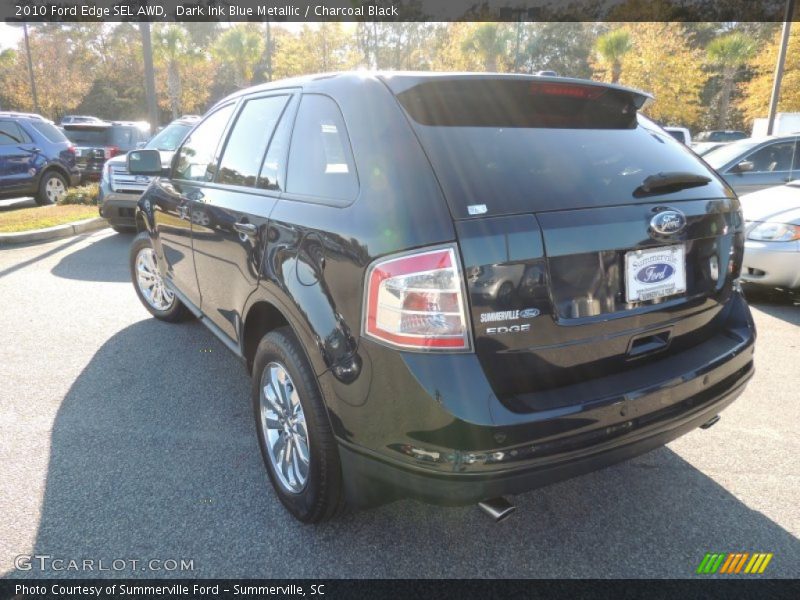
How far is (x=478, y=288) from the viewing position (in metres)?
1.81

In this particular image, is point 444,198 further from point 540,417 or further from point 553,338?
point 540,417

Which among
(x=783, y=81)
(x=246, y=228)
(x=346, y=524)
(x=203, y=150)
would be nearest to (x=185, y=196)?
(x=203, y=150)

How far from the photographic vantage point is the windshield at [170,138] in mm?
9445

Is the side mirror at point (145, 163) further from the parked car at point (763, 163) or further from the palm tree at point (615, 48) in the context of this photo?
the palm tree at point (615, 48)

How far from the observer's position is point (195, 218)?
3.42 m

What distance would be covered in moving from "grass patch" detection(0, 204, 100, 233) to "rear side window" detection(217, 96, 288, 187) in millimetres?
7135

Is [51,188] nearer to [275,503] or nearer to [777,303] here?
[275,503]

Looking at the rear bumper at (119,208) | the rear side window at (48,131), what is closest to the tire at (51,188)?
the rear side window at (48,131)

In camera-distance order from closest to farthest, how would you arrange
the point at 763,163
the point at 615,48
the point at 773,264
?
the point at 773,264
the point at 763,163
the point at 615,48

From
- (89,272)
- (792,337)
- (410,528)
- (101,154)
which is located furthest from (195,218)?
(101,154)

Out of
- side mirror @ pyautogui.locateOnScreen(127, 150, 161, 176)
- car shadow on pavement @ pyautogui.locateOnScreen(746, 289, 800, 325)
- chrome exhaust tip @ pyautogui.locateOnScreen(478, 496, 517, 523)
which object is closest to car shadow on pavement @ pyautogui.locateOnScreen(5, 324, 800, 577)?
chrome exhaust tip @ pyautogui.locateOnScreen(478, 496, 517, 523)

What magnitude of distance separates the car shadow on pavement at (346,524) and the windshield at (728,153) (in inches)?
279

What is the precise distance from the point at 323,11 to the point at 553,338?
34.4 metres

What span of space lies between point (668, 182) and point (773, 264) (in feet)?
12.8
